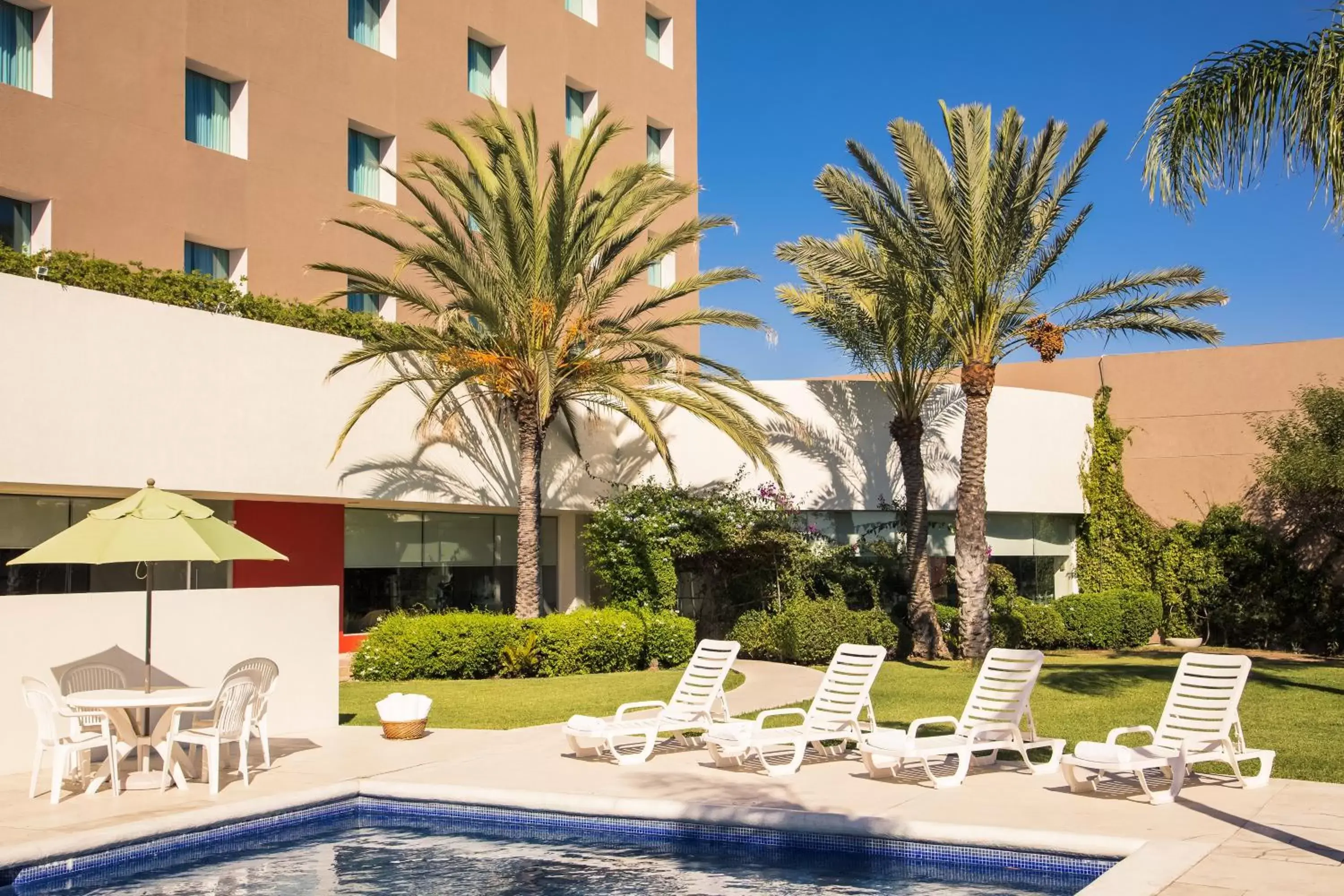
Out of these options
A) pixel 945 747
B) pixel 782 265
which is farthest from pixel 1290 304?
Result: pixel 945 747

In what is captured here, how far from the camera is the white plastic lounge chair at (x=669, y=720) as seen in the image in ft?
39.4

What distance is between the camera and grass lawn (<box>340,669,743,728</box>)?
1559cm

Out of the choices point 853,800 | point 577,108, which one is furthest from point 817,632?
point 577,108

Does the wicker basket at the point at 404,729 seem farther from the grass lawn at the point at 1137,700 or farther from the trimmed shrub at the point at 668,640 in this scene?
the trimmed shrub at the point at 668,640

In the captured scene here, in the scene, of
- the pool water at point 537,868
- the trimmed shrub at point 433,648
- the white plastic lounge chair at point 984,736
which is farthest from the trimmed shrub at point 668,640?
the pool water at point 537,868

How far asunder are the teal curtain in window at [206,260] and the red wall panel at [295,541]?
13.5 feet

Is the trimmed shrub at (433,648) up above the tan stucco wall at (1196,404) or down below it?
below

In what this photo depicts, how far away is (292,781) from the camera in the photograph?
11.1 m

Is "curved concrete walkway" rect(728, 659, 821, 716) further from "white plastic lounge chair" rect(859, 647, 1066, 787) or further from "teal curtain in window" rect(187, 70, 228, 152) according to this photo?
"teal curtain in window" rect(187, 70, 228, 152)

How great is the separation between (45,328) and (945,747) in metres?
12.4

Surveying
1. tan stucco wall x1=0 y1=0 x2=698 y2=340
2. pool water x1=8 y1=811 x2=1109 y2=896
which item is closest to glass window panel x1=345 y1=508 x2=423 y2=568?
tan stucco wall x1=0 y1=0 x2=698 y2=340

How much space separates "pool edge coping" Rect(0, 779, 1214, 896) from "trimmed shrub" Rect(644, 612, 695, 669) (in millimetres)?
11483

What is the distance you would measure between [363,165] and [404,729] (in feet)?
48.6

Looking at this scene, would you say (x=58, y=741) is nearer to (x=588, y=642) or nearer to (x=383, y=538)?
(x=588, y=642)
